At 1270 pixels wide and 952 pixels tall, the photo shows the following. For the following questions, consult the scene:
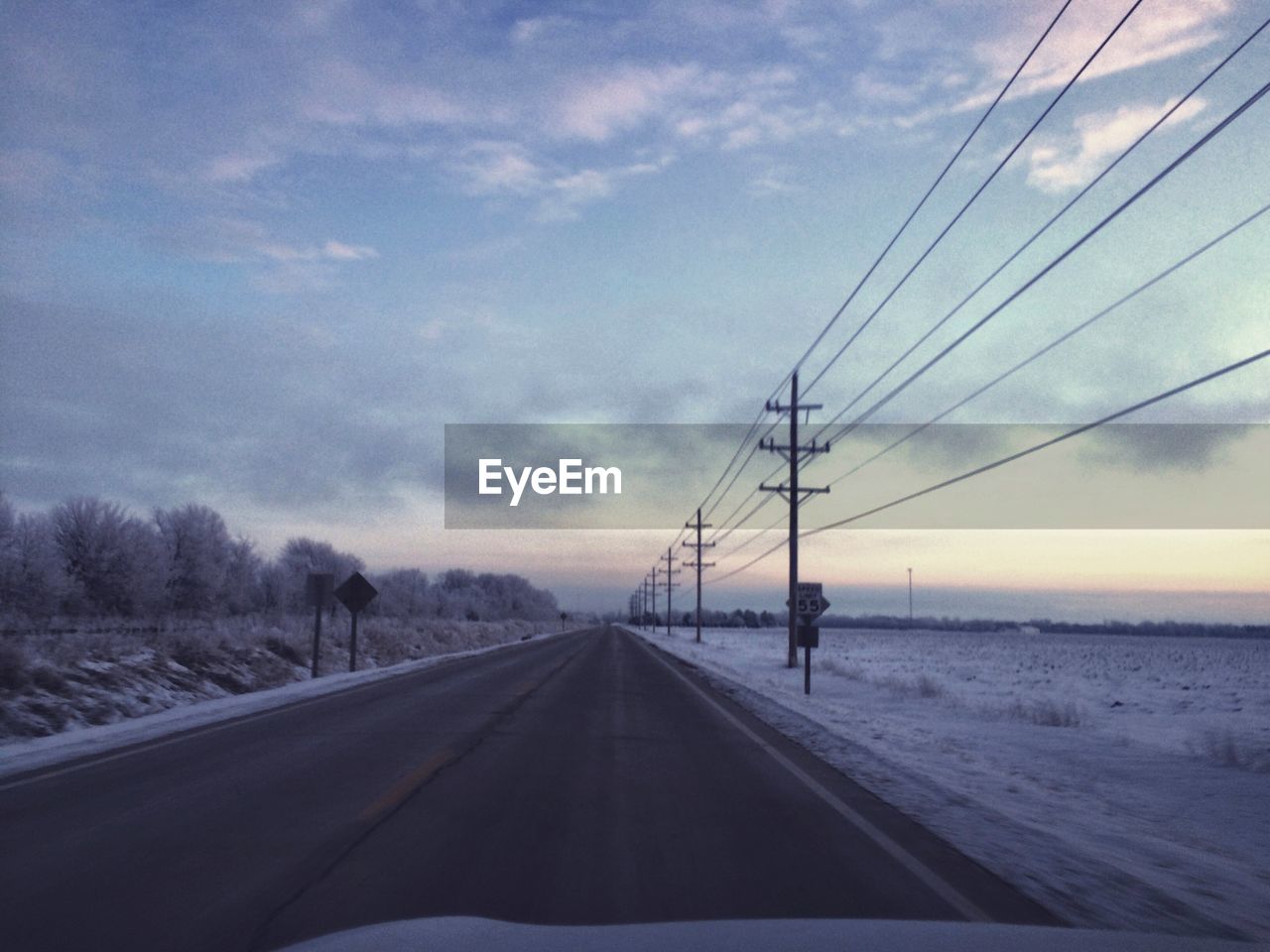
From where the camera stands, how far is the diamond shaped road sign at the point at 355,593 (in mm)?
31047

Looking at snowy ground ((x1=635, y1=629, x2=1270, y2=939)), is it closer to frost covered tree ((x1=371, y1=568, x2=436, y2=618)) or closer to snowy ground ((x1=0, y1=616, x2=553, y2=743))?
snowy ground ((x1=0, y1=616, x2=553, y2=743))

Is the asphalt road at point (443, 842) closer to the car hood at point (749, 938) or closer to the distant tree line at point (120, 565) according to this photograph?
the car hood at point (749, 938)

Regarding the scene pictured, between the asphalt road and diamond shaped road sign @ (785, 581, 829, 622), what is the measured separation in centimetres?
1086

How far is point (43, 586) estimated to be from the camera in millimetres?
51156

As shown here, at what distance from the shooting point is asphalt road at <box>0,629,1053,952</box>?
239 inches

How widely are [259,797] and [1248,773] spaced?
12.0 m

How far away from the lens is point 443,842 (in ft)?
26.1

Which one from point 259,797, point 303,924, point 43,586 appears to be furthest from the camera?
point 43,586

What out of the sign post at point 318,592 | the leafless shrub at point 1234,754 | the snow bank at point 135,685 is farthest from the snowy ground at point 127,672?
the leafless shrub at point 1234,754

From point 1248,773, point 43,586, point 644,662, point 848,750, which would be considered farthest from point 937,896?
point 43,586

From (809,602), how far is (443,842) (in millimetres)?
18389

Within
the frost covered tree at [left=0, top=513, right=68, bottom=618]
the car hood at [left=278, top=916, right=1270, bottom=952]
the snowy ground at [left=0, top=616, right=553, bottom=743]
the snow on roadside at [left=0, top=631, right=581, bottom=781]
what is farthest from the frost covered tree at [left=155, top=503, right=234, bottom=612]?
the car hood at [left=278, top=916, right=1270, bottom=952]

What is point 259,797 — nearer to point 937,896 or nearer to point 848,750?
point 937,896

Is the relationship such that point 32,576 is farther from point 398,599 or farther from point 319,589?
point 398,599
